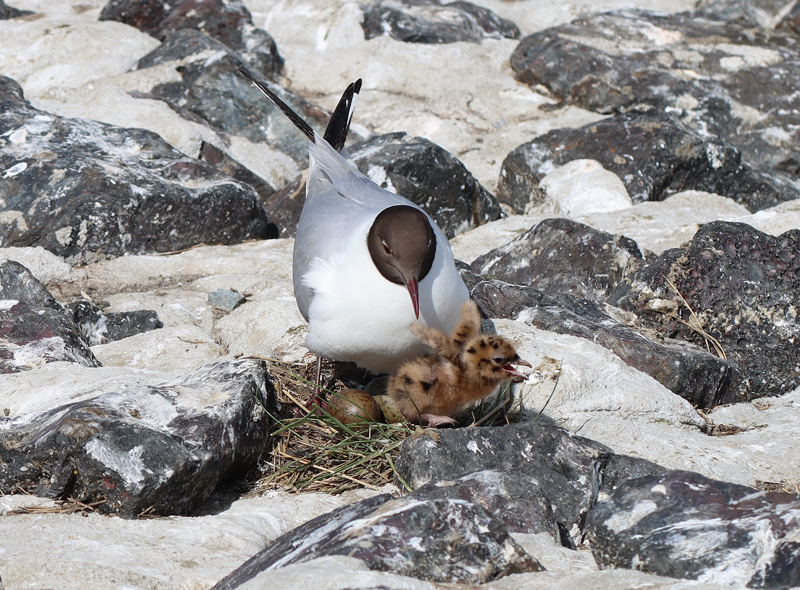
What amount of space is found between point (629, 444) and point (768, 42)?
996cm

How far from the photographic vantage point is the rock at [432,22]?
438 inches

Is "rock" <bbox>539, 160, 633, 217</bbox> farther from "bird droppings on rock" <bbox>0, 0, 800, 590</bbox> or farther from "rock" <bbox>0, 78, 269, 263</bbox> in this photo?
"rock" <bbox>0, 78, 269, 263</bbox>

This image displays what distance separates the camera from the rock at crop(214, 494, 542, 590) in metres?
2.25

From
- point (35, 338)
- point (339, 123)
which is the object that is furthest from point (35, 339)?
point (339, 123)

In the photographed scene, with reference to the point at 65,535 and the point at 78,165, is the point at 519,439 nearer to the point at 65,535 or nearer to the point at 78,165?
the point at 65,535

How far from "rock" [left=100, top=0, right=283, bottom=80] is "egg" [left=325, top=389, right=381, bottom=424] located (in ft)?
23.3

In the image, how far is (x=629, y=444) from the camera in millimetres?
3664

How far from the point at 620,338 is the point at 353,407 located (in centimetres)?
158

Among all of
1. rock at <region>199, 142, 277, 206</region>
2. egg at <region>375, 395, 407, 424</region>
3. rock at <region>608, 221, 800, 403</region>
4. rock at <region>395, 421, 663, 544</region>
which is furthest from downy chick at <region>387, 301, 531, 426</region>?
rock at <region>199, 142, 277, 206</region>

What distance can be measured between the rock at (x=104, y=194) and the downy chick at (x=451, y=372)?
3239mm

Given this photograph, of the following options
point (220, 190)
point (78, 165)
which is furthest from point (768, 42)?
point (78, 165)

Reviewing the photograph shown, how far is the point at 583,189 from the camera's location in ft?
24.5

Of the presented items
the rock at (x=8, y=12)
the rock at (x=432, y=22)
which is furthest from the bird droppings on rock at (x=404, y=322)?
the rock at (x=8, y=12)

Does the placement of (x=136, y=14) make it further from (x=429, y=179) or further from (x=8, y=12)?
(x=429, y=179)
